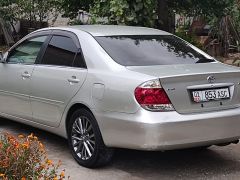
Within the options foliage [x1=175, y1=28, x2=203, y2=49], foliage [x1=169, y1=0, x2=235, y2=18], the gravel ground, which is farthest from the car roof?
foliage [x1=175, y1=28, x2=203, y2=49]

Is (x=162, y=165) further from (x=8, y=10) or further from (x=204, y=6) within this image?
(x=8, y=10)

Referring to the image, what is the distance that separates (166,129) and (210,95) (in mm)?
634

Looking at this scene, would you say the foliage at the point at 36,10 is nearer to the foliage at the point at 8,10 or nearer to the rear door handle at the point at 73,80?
the foliage at the point at 8,10

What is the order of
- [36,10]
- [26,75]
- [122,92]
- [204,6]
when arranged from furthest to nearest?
[36,10] < [204,6] < [26,75] < [122,92]

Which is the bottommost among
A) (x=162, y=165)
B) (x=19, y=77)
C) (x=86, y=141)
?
(x=162, y=165)

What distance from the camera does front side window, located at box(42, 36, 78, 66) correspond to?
5934 mm

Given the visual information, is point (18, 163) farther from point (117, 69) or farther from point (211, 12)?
point (211, 12)

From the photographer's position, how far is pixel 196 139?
4973mm

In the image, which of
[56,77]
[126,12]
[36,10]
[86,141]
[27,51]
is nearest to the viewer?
[86,141]

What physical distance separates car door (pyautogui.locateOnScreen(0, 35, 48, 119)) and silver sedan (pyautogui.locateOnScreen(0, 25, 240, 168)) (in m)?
0.02

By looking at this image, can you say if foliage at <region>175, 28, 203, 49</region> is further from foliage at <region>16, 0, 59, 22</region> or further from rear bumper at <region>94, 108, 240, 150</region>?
rear bumper at <region>94, 108, 240, 150</region>

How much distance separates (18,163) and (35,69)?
9.14 ft

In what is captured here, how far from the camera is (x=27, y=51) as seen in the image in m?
6.75

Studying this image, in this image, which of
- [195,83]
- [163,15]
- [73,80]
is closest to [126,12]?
[163,15]
